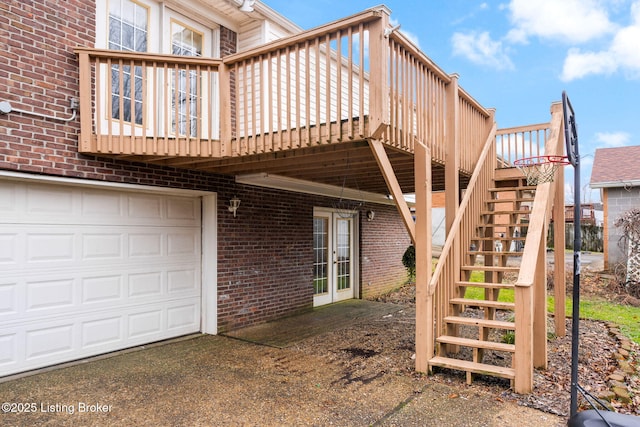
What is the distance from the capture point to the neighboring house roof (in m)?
10.9

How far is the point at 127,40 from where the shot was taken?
5.45m

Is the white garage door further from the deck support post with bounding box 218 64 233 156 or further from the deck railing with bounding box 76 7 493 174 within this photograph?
the deck support post with bounding box 218 64 233 156

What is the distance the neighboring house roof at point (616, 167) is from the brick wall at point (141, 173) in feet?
21.7

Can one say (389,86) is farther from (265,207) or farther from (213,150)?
(265,207)

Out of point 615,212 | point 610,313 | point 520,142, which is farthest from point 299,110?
point 615,212

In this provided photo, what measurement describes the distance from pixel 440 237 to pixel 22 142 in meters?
19.9

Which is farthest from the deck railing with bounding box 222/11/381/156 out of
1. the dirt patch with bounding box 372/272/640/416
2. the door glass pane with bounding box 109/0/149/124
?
the dirt patch with bounding box 372/272/640/416

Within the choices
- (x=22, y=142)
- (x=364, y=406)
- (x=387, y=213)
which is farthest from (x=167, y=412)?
(x=387, y=213)

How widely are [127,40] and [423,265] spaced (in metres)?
4.69

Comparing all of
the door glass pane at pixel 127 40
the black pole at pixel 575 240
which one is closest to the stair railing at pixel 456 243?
the black pole at pixel 575 240

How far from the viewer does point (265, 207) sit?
715cm

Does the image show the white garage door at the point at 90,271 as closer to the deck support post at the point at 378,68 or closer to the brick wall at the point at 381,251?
the deck support post at the point at 378,68

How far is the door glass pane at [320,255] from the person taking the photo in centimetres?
855

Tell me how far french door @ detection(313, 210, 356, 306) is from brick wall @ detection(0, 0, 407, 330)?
13.0 inches
